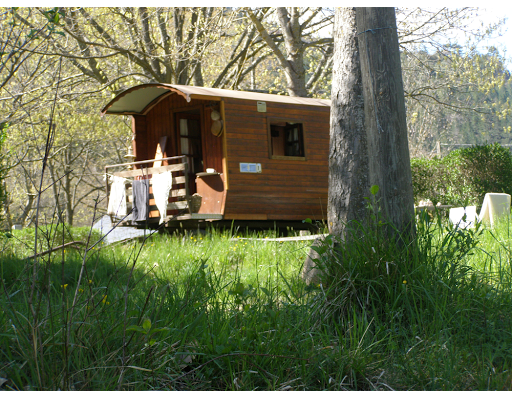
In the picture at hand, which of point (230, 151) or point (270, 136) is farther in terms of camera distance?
point (270, 136)

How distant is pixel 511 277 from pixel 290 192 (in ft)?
26.5

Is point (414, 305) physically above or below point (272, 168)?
below

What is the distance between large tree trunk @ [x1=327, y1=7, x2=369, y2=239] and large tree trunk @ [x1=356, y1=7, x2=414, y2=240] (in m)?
1.18

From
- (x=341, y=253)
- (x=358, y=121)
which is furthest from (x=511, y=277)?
(x=358, y=121)

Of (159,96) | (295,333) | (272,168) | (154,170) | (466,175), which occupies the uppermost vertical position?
(159,96)

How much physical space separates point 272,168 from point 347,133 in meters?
6.12

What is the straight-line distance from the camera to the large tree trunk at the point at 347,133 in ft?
16.9

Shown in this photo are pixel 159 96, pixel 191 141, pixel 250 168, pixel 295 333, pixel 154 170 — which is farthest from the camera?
pixel 191 141

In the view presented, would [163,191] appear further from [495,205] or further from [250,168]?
[495,205]

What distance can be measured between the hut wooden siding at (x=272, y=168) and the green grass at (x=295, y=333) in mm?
7117

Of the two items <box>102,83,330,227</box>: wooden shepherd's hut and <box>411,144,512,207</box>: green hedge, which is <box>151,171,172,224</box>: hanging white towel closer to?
<box>102,83,330,227</box>: wooden shepherd's hut

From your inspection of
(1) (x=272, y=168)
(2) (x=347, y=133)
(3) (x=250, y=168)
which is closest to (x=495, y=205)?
(2) (x=347, y=133)

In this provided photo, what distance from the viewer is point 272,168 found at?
11391 millimetres

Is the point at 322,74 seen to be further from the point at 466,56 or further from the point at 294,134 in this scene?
the point at 294,134
